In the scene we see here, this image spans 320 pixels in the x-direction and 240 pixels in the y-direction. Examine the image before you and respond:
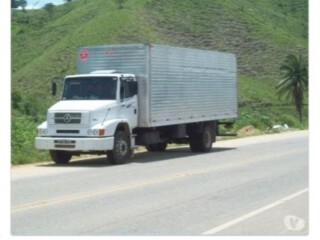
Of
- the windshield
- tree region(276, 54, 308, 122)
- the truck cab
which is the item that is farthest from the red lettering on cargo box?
tree region(276, 54, 308, 122)

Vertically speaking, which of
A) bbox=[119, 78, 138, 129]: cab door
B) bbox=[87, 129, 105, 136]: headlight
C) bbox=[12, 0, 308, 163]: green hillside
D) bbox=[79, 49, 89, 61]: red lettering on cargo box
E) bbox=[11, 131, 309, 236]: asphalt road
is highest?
bbox=[12, 0, 308, 163]: green hillside

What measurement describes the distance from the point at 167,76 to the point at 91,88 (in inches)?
107

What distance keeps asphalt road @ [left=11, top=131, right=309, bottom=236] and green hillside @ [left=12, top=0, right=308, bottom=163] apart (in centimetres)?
1545

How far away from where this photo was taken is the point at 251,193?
38.6 ft

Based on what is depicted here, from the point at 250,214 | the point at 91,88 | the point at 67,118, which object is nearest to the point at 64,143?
the point at 67,118

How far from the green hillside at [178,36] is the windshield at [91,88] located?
13.0m

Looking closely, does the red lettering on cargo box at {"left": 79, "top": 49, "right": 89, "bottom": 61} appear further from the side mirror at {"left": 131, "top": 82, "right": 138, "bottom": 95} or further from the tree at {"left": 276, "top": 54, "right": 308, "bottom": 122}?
the tree at {"left": 276, "top": 54, "right": 308, "bottom": 122}

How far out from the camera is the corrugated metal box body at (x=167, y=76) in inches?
751

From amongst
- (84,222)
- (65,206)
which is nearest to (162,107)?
(65,206)

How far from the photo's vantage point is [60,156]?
737 inches

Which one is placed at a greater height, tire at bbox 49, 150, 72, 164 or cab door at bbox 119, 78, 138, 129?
cab door at bbox 119, 78, 138, 129

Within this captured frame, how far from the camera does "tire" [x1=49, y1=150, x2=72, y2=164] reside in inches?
732

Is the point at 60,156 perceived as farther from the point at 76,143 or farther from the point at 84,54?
the point at 84,54
